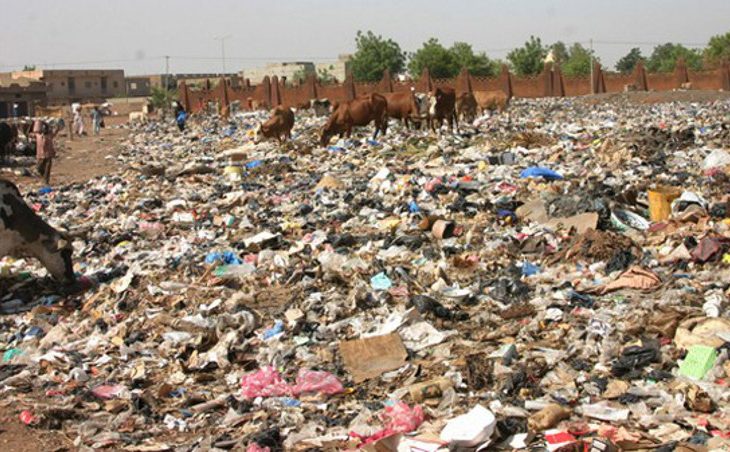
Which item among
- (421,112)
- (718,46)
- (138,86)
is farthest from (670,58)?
(421,112)

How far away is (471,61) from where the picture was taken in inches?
2478

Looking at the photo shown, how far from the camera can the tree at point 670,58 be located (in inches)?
2470

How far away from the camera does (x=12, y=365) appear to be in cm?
662

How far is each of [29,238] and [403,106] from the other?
14.0m

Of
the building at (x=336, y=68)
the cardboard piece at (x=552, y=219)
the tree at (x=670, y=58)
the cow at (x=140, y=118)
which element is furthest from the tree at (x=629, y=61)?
the cardboard piece at (x=552, y=219)

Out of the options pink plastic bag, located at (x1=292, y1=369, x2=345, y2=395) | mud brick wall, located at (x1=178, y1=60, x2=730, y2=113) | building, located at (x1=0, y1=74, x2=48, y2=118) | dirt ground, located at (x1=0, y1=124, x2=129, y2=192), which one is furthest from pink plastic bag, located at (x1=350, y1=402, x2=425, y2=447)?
building, located at (x1=0, y1=74, x2=48, y2=118)

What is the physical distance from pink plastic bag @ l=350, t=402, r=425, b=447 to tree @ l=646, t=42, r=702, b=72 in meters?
49.6

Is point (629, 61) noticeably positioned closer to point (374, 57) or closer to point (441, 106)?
point (374, 57)

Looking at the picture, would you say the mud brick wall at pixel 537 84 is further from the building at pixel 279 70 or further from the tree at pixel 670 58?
the building at pixel 279 70

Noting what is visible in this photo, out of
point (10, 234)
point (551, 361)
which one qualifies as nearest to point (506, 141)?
point (10, 234)

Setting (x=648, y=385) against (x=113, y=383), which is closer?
(x=648, y=385)

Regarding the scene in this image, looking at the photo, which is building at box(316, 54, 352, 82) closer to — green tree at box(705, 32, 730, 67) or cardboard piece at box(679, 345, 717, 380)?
green tree at box(705, 32, 730, 67)

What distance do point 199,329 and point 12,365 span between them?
1.46 meters

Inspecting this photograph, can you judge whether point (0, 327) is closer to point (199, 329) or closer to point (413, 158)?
point (199, 329)
